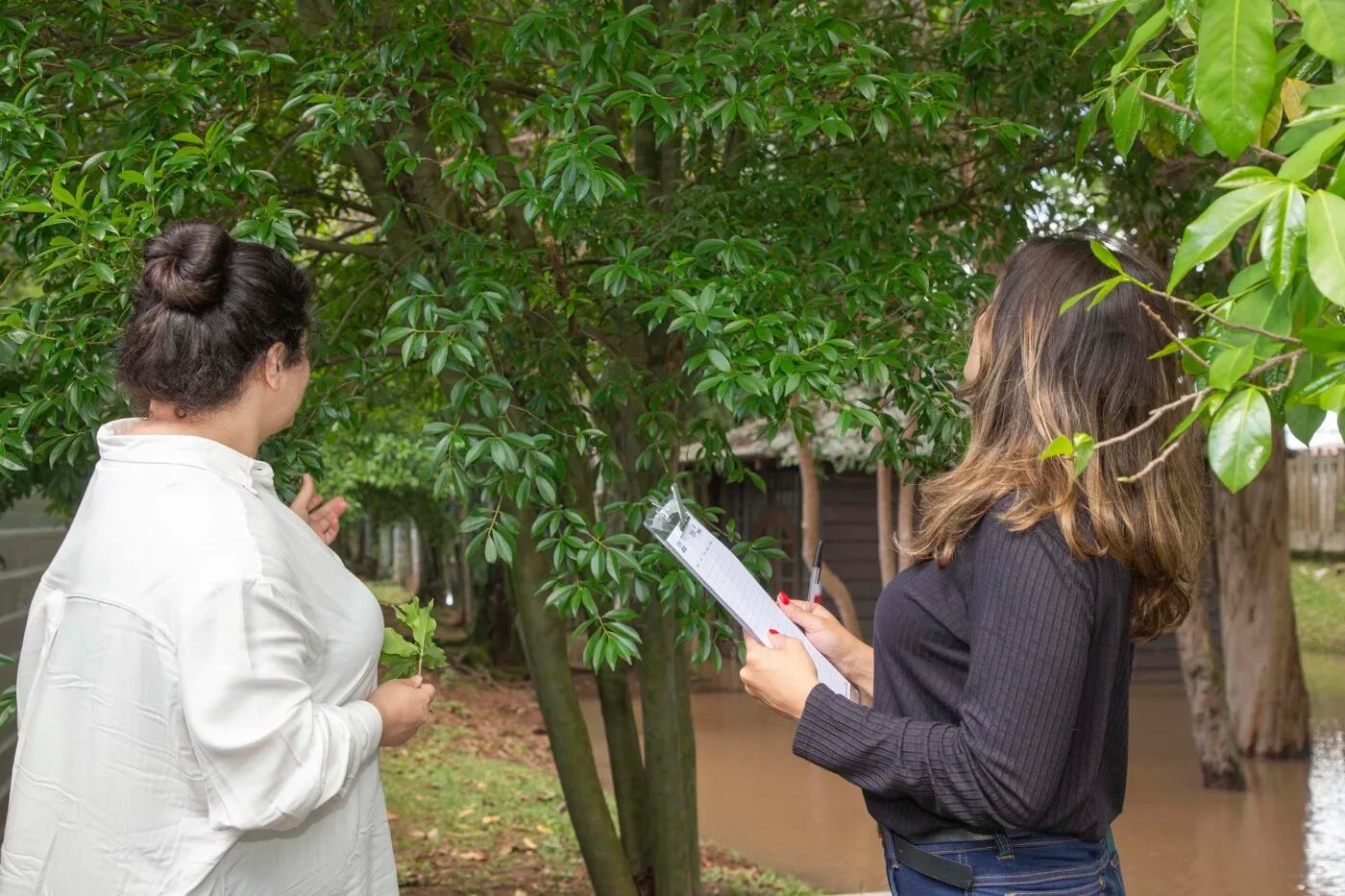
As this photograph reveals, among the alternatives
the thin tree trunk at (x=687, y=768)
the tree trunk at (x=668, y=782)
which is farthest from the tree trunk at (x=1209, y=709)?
the tree trunk at (x=668, y=782)

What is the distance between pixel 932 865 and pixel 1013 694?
13.6 inches

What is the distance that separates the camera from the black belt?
1.81m

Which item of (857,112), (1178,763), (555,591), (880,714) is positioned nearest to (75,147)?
(555,591)

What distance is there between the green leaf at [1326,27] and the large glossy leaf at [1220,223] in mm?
147

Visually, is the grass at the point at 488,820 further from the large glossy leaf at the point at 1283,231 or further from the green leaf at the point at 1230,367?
the large glossy leaf at the point at 1283,231

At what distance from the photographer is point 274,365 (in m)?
2.08

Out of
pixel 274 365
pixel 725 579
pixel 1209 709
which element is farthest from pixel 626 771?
pixel 1209 709

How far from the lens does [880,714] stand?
1.81 m

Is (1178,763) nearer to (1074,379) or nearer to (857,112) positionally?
(857,112)

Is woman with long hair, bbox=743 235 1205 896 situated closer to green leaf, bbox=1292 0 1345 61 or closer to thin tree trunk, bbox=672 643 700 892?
green leaf, bbox=1292 0 1345 61

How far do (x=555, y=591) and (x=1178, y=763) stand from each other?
8.67m

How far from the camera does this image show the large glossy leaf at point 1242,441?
4.00 feet

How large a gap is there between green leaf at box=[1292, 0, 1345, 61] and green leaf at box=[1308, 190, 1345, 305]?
0.18 m

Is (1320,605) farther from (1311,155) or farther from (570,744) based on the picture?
(1311,155)
